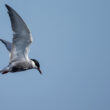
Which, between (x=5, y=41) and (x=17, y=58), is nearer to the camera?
(x=17, y=58)

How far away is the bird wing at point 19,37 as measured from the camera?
13.1 m

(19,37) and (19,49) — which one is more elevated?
(19,37)

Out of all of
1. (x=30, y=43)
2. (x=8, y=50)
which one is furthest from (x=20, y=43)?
(x=8, y=50)

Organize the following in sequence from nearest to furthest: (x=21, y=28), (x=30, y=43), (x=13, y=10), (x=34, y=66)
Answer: (x=13, y=10) → (x=21, y=28) → (x=30, y=43) → (x=34, y=66)

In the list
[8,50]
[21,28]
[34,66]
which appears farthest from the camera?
[8,50]

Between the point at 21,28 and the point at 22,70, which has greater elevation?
the point at 21,28

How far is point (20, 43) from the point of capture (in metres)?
14.6

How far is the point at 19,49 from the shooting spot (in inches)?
588

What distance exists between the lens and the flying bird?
13502 mm

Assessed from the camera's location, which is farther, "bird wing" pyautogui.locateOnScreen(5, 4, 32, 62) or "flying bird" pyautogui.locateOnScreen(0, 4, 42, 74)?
"flying bird" pyautogui.locateOnScreen(0, 4, 42, 74)

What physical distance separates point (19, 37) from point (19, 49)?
2.82 ft

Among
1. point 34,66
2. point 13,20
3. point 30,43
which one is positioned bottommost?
point 34,66

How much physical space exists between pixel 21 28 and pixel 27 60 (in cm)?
213

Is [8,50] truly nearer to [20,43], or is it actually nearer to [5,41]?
[5,41]
